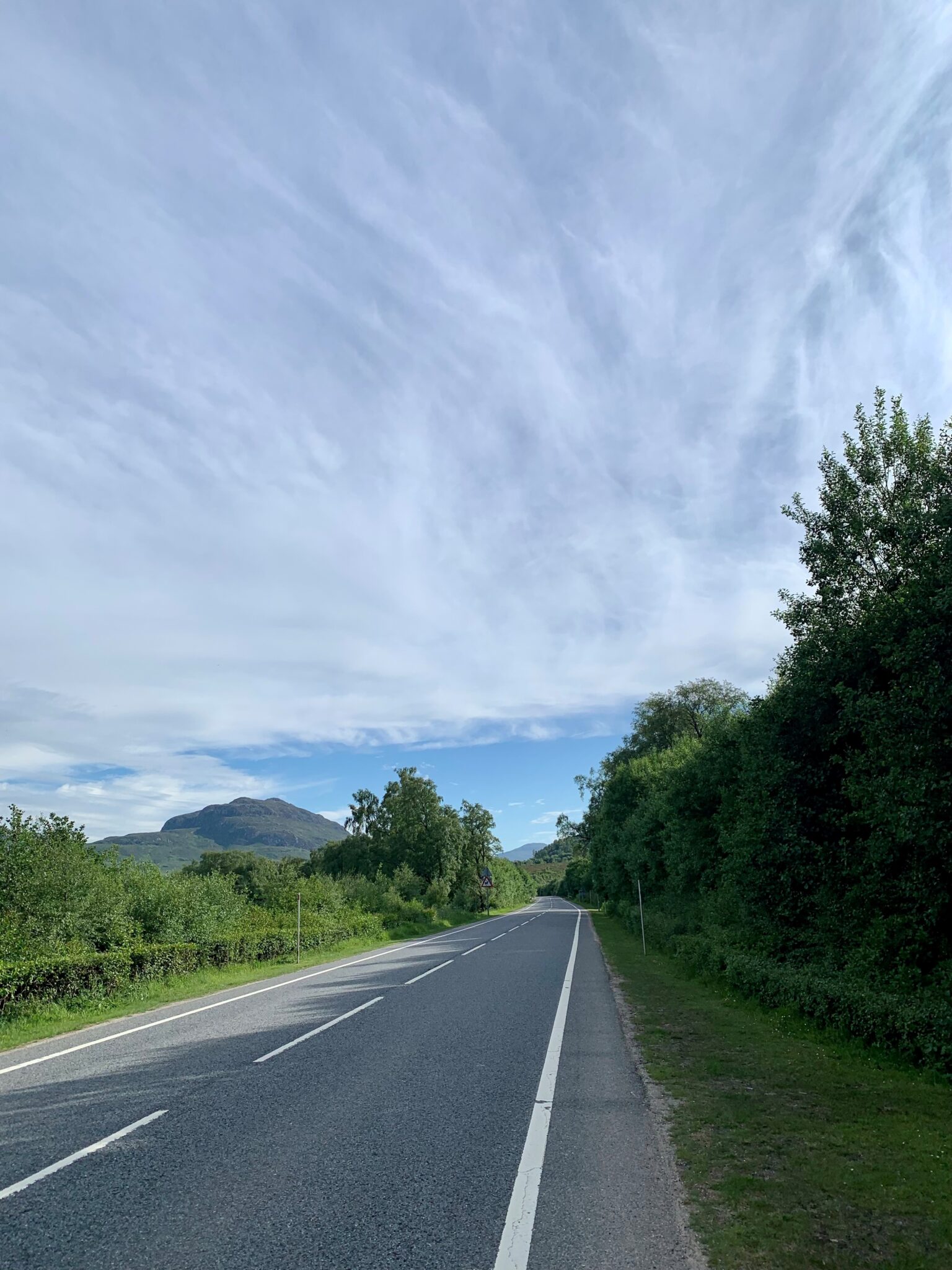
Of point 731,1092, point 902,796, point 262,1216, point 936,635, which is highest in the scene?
point 936,635

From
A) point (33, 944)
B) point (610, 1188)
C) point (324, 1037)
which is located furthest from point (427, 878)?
point (610, 1188)

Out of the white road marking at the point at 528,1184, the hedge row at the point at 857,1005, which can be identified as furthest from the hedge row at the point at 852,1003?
the white road marking at the point at 528,1184

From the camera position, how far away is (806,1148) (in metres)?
5.62

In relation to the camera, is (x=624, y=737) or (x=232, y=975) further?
(x=624, y=737)

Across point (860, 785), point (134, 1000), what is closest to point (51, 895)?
point (134, 1000)

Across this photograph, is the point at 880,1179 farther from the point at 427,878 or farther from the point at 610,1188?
the point at 427,878

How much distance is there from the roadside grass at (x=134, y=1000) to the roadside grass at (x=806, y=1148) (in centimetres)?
1022

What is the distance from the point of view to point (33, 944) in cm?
1524

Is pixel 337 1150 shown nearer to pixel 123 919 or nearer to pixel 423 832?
pixel 123 919

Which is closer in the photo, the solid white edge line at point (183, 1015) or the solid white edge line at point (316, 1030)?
the solid white edge line at point (316, 1030)

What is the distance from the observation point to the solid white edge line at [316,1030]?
9.16 m

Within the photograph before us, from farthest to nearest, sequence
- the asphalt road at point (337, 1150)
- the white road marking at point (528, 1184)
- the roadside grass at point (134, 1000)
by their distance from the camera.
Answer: the roadside grass at point (134, 1000), the asphalt road at point (337, 1150), the white road marking at point (528, 1184)

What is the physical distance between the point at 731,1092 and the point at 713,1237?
3.58 metres

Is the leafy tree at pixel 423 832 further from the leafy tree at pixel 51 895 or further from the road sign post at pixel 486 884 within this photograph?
the leafy tree at pixel 51 895
